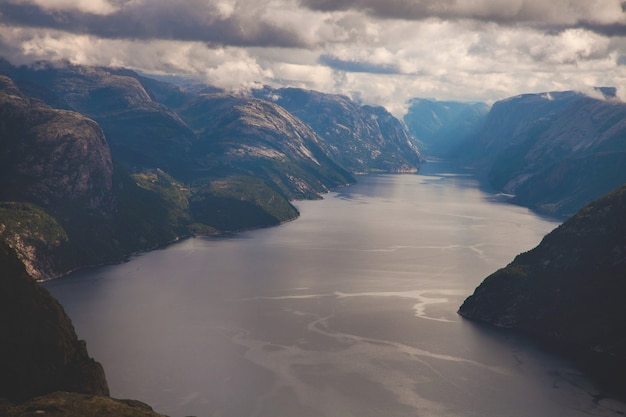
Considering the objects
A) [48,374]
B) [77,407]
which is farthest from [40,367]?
[77,407]

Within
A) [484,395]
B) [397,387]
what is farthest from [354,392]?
[484,395]

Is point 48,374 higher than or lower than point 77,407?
lower

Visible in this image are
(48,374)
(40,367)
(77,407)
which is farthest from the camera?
(40,367)

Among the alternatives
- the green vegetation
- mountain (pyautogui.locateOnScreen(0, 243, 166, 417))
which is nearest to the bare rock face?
mountain (pyautogui.locateOnScreen(0, 243, 166, 417))

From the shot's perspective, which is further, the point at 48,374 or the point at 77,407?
the point at 48,374

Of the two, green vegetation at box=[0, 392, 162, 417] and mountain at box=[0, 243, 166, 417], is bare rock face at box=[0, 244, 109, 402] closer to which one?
mountain at box=[0, 243, 166, 417]

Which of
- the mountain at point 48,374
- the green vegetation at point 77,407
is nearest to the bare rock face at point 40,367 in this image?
the mountain at point 48,374

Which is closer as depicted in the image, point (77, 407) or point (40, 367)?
point (77, 407)

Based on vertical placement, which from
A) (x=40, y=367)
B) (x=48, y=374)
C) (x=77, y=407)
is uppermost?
(x=77, y=407)

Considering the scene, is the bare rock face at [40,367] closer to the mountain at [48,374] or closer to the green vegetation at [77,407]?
the mountain at [48,374]

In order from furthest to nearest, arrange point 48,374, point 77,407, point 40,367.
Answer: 1. point 40,367
2. point 48,374
3. point 77,407

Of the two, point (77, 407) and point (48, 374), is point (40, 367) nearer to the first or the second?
point (48, 374)

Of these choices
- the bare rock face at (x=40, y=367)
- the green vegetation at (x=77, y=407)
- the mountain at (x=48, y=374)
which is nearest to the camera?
the green vegetation at (x=77, y=407)
